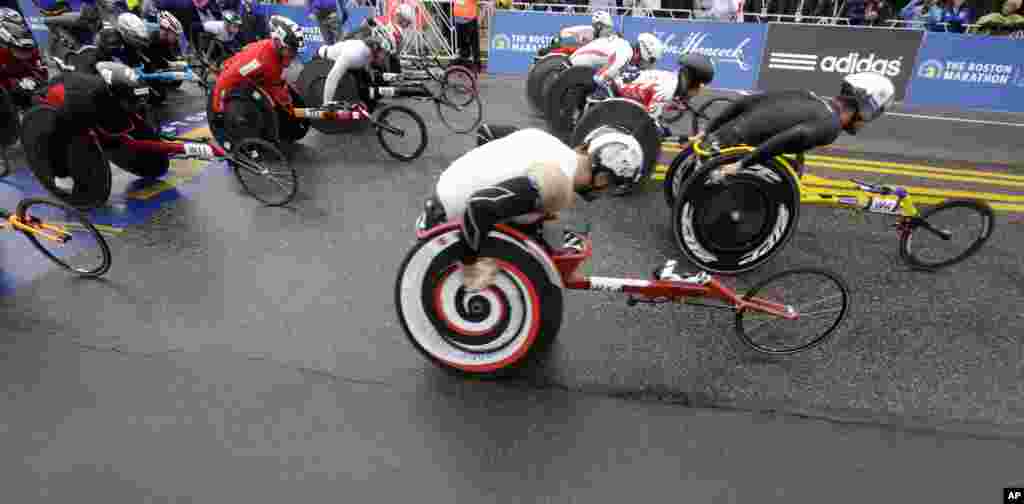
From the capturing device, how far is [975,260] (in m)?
4.14

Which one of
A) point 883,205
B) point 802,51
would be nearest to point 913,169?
point 883,205

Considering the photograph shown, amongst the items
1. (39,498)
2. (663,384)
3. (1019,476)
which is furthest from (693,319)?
(39,498)

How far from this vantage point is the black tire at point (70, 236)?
3.37 m

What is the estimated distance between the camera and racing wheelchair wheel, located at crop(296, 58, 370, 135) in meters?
6.18

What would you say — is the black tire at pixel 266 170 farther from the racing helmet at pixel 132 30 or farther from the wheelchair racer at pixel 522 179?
the racing helmet at pixel 132 30

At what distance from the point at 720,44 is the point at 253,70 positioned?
A: 27.4 feet

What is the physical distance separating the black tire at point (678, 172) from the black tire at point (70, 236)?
4.20 meters

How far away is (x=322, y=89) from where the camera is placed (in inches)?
248

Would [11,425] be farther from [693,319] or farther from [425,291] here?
[693,319]

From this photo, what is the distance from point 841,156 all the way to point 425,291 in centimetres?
610

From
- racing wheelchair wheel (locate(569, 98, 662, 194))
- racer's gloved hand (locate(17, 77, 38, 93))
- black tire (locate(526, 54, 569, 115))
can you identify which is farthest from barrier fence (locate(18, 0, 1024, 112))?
racing wheelchair wheel (locate(569, 98, 662, 194))

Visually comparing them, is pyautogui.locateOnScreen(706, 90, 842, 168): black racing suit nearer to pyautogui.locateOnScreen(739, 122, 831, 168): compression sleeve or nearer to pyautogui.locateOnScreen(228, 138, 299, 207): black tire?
pyautogui.locateOnScreen(739, 122, 831, 168): compression sleeve

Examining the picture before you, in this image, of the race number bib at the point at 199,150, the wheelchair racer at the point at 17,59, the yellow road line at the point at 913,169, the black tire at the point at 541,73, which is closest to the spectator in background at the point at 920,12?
the yellow road line at the point at 913,169

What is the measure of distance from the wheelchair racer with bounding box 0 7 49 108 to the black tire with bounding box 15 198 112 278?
11.3 feet
